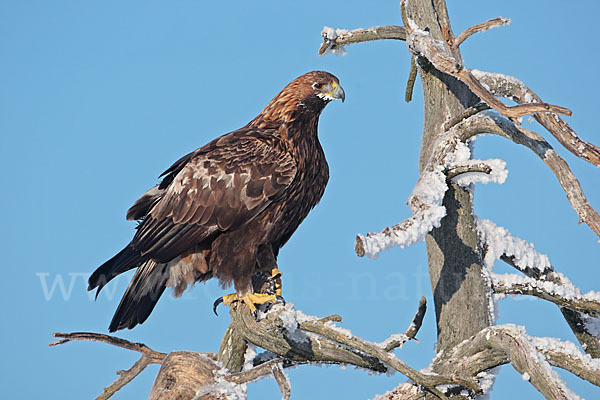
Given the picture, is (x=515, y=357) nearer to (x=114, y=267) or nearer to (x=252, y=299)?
(x=252, y=299)

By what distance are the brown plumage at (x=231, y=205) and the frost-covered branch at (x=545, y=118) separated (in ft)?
4.10

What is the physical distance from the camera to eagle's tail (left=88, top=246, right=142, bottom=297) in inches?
216

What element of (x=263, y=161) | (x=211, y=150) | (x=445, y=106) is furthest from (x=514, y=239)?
(x=211, y=150)

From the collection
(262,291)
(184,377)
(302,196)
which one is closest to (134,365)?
(184,377)

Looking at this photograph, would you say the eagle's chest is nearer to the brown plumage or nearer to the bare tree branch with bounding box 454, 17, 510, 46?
the brown plumage

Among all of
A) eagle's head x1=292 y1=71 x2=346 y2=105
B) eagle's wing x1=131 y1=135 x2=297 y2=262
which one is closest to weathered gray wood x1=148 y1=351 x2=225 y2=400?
eagle's wing x1=131 y1=135 x2=297 y2=262

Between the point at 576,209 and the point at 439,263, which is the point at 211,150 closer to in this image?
the point at 439,263

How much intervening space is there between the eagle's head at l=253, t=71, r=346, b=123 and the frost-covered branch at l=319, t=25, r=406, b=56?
43cm

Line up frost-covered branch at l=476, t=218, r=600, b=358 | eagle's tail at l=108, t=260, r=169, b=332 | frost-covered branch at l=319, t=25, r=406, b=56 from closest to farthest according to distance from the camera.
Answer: frost-covered branch at l=476, t=218, r=600, b=358 < eagle's tail at l=108, t=260, r=169, b=332 < frost-covered branch at l=319, t=25, r=406, b=56

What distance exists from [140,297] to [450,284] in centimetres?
253

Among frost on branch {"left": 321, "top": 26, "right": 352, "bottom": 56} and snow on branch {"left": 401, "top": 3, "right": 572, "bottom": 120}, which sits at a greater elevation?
frost on branch {"left": 321, "top": 26, "right": 352, "bottom": 56}

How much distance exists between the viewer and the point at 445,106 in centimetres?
571

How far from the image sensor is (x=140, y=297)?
227 inches

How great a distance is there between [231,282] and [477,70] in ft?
8.94
